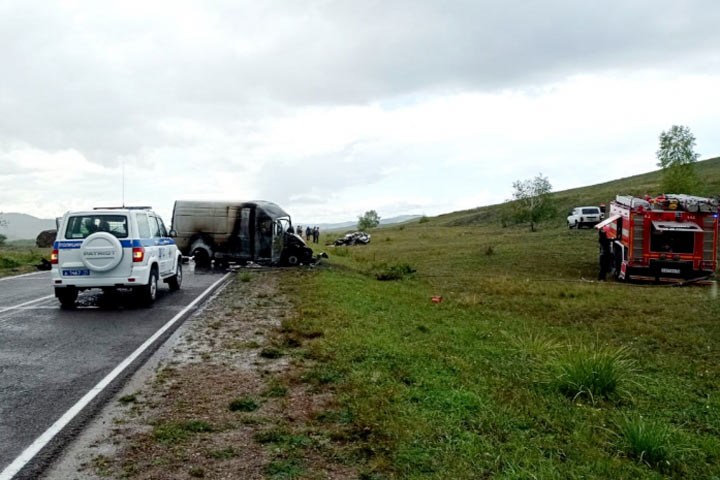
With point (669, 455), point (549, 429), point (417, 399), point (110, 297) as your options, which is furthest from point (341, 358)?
point (110, 297)

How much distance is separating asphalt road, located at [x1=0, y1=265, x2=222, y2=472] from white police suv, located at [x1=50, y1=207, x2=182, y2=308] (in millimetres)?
529

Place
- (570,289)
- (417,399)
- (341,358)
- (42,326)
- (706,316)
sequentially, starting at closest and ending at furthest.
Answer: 1. (417,399)
2. (341,358)
3. (42,326)
4. (706,316)
5. (570,289)

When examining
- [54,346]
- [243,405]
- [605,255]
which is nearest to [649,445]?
[243,405]

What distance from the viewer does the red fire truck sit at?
817 inches

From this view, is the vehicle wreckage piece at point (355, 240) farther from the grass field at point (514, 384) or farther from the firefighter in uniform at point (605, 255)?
the grass field at point (514, 384)

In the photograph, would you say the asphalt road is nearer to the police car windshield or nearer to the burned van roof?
the police car windshield

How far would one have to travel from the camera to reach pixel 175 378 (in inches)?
278

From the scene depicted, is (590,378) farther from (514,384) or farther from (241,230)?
(241,230)

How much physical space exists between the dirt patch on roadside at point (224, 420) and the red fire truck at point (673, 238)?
16.4m

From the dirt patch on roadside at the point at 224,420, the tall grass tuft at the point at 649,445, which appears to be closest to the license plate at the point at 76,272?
the dirt patch on roadside at the point at 224,420

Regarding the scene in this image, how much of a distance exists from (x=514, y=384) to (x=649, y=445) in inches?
81.8

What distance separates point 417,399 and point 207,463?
2355 mm

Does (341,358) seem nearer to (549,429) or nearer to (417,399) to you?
(417,399)

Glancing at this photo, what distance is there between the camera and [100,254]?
40.9ft
